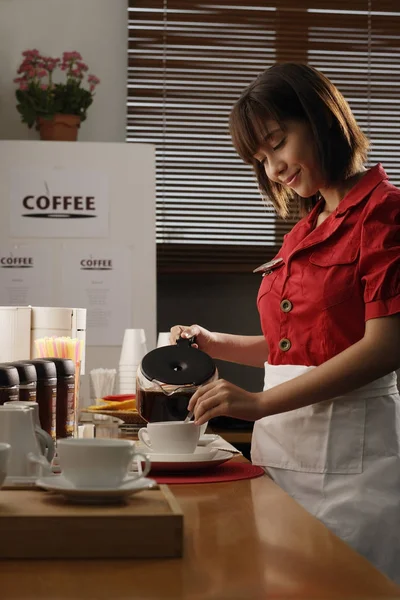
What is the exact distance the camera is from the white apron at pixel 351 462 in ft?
4.54

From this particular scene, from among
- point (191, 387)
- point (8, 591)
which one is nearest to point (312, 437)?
point (191, 387)

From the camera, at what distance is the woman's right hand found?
171 cm

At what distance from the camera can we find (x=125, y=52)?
12.6 feet

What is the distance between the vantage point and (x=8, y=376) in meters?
1.28

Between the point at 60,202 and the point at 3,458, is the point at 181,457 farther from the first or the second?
the point at 60,202

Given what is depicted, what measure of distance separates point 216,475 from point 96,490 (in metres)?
0.47

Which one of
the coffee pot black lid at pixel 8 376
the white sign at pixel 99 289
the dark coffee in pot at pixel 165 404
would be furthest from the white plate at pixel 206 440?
the white sign at pixel 99 289

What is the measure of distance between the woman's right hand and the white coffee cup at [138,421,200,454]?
0.36 metres

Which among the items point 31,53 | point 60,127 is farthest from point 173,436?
point 31,53

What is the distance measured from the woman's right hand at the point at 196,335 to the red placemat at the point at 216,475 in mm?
353

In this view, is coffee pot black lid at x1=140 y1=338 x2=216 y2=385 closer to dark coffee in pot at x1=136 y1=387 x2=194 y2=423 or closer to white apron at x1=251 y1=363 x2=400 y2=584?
dark coffee in pot at x1=136 y1=387 x2=194 y2=423

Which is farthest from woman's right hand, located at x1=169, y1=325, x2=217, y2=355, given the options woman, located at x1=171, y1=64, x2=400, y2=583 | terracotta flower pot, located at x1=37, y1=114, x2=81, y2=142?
terracotta flower pot, located at x1=37, y1=114, x2=81, y2=142

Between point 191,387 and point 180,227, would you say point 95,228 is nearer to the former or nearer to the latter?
point 180,227

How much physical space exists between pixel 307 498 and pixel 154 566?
0.73 m
